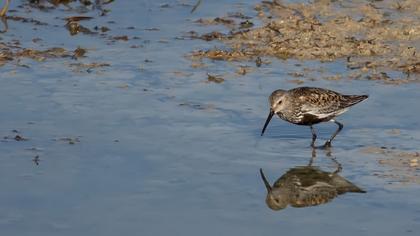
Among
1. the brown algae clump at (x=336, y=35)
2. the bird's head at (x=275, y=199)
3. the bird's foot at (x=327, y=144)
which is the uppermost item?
the brown algae clump at (x=336, y=35)

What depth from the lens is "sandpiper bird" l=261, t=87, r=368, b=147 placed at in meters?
13.3

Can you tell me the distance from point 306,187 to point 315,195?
14.0 inches

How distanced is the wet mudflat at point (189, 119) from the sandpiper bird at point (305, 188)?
0.11 meters

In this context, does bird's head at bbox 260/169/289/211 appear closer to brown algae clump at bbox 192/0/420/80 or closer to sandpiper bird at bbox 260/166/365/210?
sandpiper bird at bbox 260/166/365/210

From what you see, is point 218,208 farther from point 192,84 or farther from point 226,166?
point 192,84

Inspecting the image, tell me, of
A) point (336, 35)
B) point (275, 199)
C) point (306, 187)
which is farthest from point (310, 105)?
point (336, 35)

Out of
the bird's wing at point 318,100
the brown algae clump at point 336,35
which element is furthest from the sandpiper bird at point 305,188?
the brown algae clump at point 336,35

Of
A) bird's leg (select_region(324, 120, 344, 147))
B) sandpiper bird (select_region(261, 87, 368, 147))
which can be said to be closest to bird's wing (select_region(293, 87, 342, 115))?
sandpiper bird (select_region(261, 87, 368, 147))

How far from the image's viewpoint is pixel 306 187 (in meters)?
11.5

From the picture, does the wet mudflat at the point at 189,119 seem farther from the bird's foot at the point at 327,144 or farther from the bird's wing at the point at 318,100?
the bird's wing at the point at 318,100

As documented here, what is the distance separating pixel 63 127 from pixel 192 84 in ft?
8.17

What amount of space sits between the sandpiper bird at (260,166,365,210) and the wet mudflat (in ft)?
0.36

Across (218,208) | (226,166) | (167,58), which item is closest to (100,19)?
(167,58)

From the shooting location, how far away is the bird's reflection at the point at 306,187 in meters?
11.0
